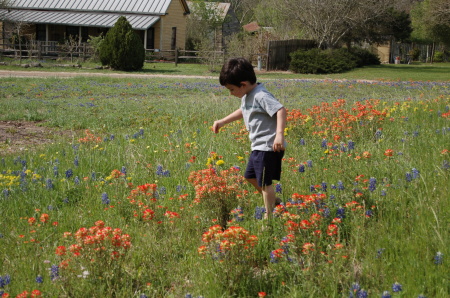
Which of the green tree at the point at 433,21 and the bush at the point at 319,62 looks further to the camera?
the green tree at the point at 433,21

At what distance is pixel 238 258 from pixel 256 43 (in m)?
35.1

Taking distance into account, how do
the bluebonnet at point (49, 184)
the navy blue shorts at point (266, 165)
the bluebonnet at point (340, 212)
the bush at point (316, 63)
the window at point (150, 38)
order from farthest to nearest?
the window at point (150, 38), the bush at point (316, 63), the bluebonnet at point (49, 184), the navy blue shorts at point (266, 165), the bluebonnet at point (340, 212)

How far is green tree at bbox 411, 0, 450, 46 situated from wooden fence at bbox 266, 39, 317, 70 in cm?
1065

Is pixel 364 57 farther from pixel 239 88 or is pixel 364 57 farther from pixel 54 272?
pixel 54 272

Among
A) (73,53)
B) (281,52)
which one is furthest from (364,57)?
(73,53)

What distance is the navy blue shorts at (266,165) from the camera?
4125 millimetres

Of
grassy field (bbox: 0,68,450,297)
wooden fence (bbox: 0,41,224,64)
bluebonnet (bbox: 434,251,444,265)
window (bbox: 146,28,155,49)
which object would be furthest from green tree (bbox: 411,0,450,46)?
bluebonnet (bbox: 434,251,444,265)

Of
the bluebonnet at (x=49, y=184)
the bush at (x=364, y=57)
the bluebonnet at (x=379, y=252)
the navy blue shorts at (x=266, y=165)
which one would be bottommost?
the bluebonnet at (x=49, y=184)

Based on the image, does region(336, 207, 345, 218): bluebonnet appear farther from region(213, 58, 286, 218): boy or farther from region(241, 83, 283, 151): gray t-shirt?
region(241, 83, 283, 151): gray t-shirt

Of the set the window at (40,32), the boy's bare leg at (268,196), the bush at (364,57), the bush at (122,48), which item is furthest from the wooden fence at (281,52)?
the boy's bare leg at (268,196)

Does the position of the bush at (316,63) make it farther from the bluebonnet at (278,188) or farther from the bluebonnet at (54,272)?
the bluebonnet at (54,272)

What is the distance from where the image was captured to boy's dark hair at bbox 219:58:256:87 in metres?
4.21

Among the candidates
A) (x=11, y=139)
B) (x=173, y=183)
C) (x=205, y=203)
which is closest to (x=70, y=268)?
(x=205, y=203)

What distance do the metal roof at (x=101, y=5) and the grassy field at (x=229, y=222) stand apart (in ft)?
127
